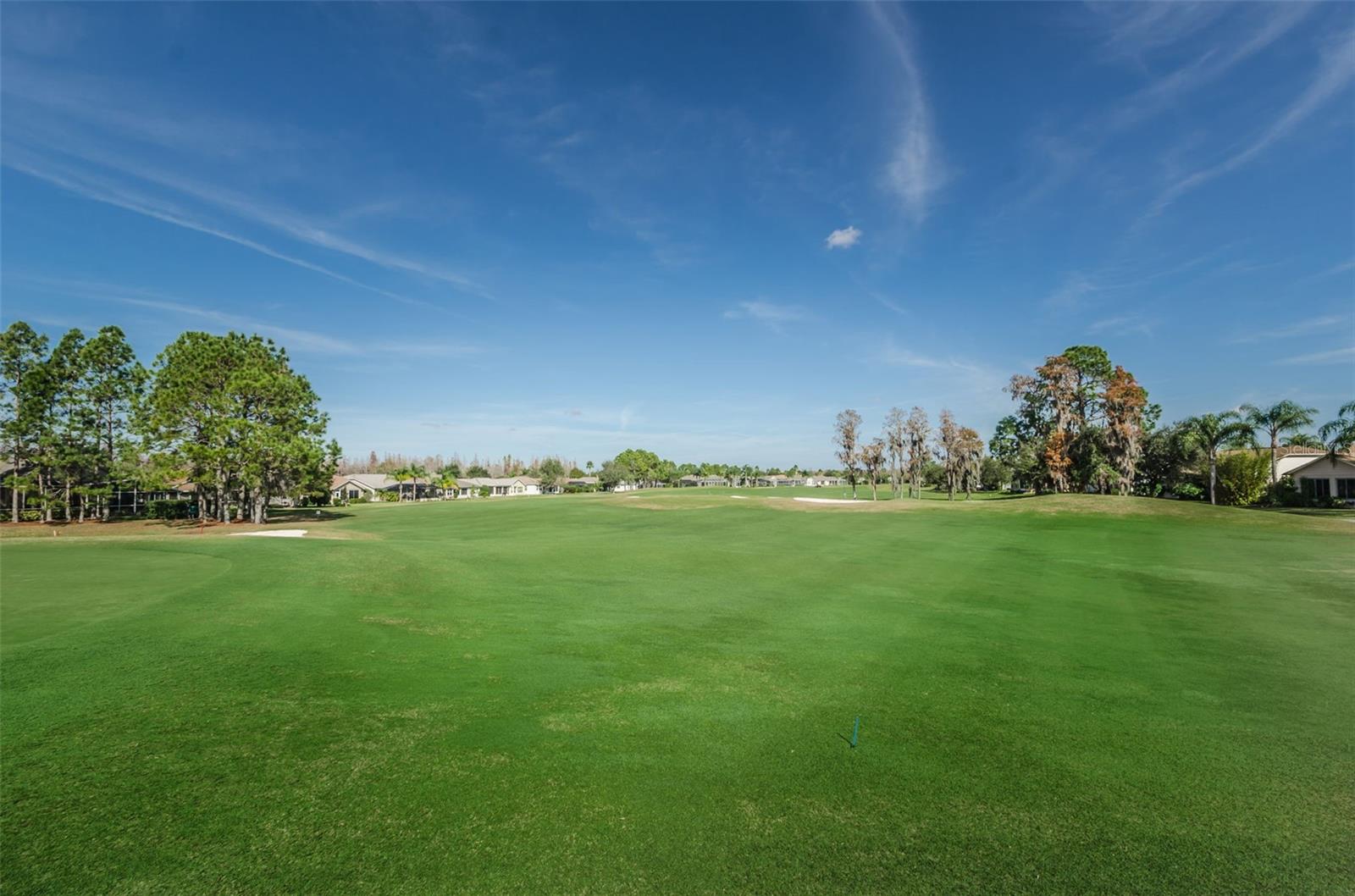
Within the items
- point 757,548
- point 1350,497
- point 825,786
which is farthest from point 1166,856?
point 1350,497

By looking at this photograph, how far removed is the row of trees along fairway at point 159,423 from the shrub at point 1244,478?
231 ft

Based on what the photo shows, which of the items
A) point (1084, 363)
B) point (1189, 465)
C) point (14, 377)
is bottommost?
point (1189, 465)

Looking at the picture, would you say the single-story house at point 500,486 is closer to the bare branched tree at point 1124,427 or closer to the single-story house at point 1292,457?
the bare branched tree at point 1124,427

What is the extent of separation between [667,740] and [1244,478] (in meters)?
59.1

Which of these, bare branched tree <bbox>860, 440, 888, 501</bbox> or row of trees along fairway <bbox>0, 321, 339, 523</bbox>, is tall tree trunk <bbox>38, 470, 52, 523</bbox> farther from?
bare branched tree <bbox>860, 440, 888, 501</bbox>

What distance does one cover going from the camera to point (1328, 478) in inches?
1933

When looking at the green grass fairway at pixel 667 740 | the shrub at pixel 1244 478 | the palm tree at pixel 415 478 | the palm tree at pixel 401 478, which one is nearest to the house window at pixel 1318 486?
the shrub at pixel 1244 478

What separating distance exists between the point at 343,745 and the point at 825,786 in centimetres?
488

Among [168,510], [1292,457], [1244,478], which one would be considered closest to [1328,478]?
[1292,457]

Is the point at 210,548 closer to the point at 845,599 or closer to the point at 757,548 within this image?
the point at 757,548

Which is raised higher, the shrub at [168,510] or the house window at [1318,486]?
the house window at [1318,486]

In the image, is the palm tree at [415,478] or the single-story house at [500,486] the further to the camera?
the single-story house at [500,486]

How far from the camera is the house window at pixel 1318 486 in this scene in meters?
47.7

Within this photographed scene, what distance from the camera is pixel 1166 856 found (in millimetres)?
4469
